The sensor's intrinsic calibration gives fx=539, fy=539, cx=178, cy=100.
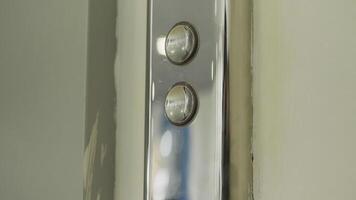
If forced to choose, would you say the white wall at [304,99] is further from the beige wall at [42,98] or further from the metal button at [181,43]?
the beige wall at [42,98]

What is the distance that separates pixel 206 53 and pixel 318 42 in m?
0.08

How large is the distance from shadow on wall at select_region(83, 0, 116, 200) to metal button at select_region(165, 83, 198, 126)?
0.28ft

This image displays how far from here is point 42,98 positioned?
49 centimetres

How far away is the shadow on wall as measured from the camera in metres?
0.43

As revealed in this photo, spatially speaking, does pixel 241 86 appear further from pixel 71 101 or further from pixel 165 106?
pixel 71 101

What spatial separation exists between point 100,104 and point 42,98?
8cm

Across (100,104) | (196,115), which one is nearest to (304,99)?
(196,115)

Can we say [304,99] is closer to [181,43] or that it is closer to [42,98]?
[181,43]

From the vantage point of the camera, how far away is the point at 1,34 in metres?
0.56

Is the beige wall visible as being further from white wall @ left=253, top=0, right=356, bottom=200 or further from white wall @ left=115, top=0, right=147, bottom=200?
white wall @ left=253, top=0, right=356, bottom=200

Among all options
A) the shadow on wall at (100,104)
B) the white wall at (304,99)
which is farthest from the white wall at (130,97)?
the white wall at (304,99)

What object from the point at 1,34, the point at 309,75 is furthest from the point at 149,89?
the point at 1,34

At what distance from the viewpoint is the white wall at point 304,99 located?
27 cm

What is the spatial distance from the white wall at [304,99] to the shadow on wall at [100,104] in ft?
0.50
